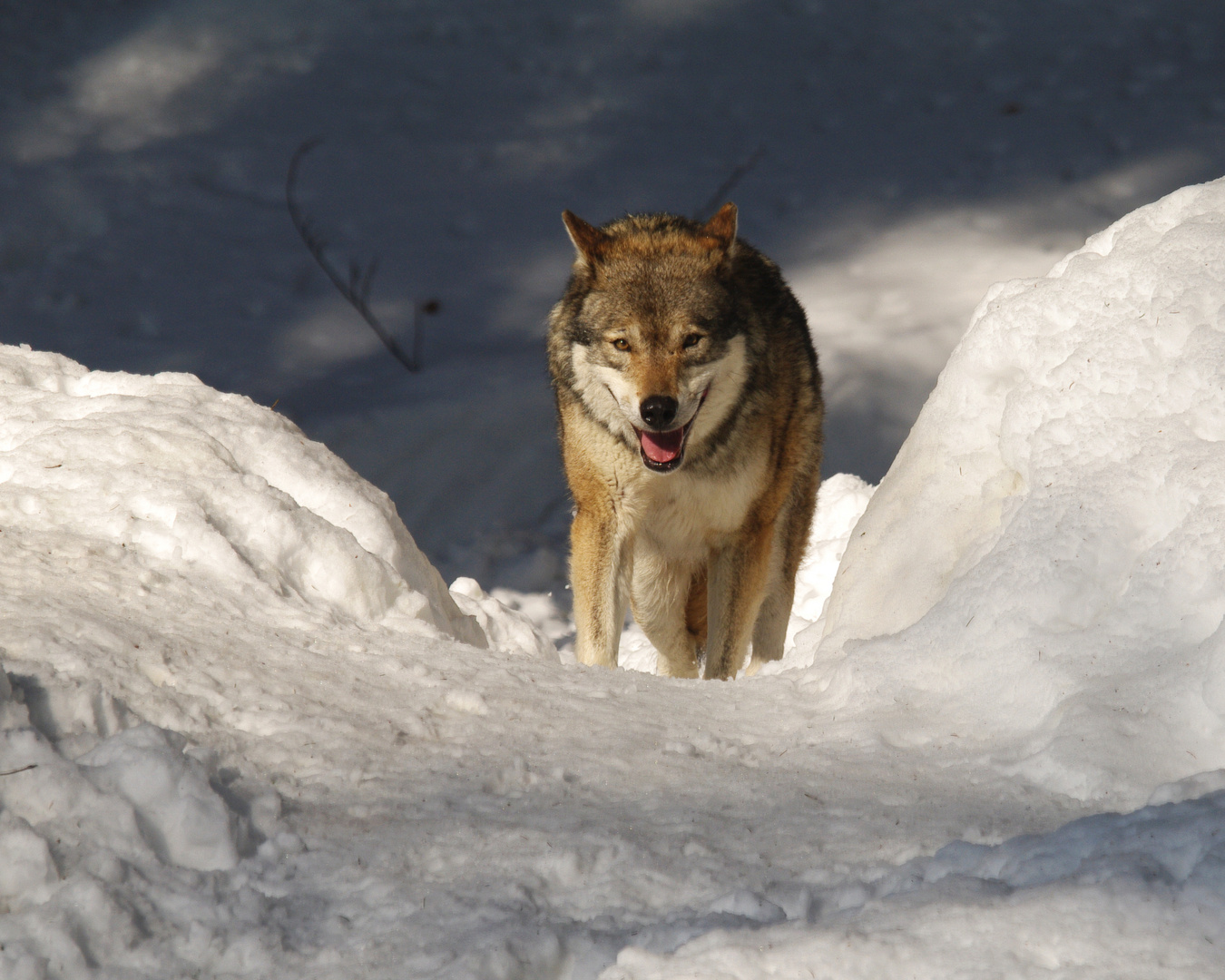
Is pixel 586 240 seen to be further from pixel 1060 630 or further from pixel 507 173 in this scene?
pixel 507 173


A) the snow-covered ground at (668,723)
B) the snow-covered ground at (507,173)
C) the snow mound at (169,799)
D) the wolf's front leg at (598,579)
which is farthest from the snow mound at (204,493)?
the snow-covered ground at (507,173)

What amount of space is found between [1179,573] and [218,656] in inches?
77.1

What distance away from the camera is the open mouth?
4.25 m

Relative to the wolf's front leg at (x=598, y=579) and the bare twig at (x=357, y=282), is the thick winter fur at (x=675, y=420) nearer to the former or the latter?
the wolf's front leg at (x=598, y=579)

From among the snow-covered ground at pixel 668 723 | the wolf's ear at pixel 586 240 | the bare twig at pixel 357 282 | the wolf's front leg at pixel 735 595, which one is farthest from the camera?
the bare twig at pixel 357 282

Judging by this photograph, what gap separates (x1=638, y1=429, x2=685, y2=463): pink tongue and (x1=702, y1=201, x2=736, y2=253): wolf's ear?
33.1 inches

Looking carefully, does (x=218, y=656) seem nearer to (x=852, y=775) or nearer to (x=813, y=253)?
(x=852, y=775)

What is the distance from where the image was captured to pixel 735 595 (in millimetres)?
4863

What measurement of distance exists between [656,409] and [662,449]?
19cm

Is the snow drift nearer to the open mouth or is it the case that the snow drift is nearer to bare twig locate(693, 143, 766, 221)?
the open mouth

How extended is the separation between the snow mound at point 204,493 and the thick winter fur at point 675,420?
2.88 ft

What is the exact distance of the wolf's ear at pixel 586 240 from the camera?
457cm

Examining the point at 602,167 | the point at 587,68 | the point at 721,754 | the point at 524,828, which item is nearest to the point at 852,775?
the point at 721,754

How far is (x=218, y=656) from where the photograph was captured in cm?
259
